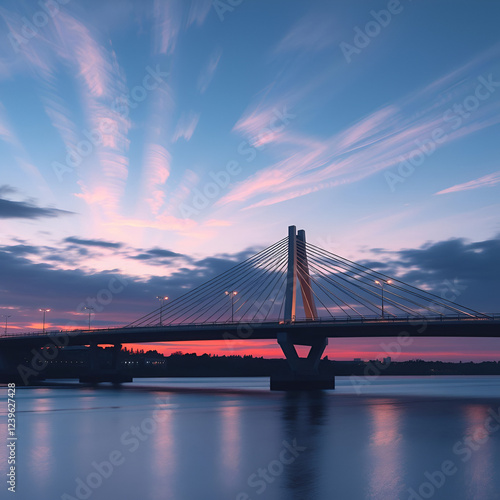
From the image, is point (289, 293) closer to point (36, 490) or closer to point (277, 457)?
point (277, 457)

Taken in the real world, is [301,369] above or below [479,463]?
above

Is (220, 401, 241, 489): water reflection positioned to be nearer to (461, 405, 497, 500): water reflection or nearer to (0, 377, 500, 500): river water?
(0, 377, 500, 500): river water

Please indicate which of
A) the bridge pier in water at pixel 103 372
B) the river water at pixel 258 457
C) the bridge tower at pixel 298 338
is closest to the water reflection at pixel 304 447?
the river water at pixel 258 457

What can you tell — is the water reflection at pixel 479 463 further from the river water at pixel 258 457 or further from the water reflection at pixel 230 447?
the water reflection at pixel 230 447

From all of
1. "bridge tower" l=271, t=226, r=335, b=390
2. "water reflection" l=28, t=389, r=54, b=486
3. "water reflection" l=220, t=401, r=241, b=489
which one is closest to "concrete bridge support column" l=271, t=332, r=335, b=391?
"bridge tower" l=271, t=226, r=335, b=390

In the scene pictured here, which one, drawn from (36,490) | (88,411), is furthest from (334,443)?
(88,411)

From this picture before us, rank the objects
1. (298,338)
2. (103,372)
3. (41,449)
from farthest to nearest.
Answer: (103,372) → (298,338) → (41,449)

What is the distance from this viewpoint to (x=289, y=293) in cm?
7375

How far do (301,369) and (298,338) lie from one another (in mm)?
4031

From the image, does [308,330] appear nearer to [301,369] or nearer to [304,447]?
[301,369]

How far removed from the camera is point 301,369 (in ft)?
248

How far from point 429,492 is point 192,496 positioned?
7041 mm

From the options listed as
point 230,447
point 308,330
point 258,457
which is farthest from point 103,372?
point 258,457

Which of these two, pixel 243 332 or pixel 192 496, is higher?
pixel 243 332
